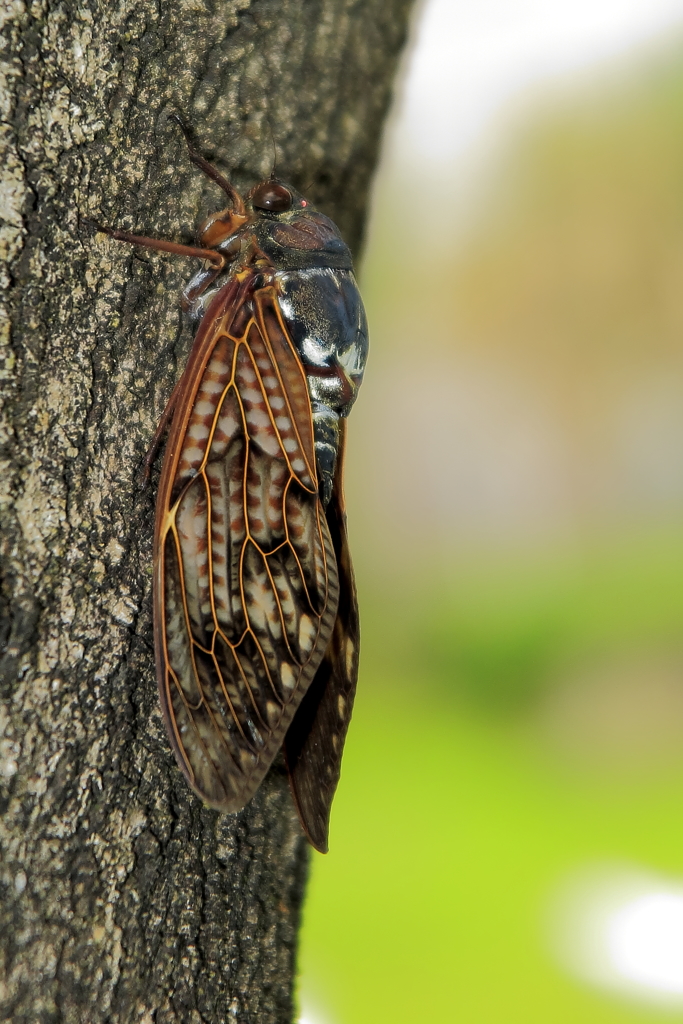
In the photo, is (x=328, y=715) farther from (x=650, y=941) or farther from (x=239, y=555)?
(x=650, y=941)

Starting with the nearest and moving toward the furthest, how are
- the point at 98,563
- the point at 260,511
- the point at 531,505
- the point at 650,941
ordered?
the point at 98,563, the point at 260,511, the point at 650,941, the point at 531,505

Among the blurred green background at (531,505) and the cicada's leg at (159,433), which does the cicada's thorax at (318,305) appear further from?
the blurred green background at (531,505)

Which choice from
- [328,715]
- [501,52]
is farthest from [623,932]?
[501,52]

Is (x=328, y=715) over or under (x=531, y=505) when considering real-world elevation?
over

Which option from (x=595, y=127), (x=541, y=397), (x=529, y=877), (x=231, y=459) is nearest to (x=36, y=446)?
(x=231, y=459)

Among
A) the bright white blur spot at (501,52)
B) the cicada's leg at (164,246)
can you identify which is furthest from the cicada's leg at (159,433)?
the bright white blur spot at (501,52)

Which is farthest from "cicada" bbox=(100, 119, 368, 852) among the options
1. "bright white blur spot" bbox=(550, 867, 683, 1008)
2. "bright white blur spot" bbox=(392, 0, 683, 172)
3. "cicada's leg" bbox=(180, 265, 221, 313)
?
"bright white blur spot" bbox=(392, 0, 683, 172)
